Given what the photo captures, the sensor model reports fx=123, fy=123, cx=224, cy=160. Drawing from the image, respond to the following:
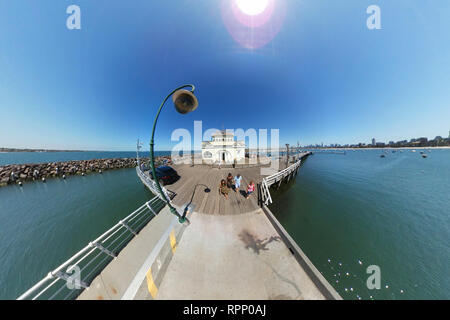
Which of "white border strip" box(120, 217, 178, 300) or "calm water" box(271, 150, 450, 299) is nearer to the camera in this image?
"white border strip" box(120, 217, 178, 300)

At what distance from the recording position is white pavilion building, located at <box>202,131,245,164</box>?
58.5ft

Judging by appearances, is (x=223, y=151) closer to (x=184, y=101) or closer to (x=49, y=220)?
(x=184, y=101)

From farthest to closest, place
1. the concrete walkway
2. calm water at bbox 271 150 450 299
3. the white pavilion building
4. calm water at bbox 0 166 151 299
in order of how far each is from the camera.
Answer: the white pavilion building
calm water at bbox 0 166 151 299
calm water at bbox 271 150 450 299
the concrete walkway

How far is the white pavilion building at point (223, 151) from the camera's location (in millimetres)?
17828

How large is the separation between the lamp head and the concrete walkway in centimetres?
415

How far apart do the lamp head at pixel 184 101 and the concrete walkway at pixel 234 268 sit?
415 cm

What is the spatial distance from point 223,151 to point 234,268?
1526 cm

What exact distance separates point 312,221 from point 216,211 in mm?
6607

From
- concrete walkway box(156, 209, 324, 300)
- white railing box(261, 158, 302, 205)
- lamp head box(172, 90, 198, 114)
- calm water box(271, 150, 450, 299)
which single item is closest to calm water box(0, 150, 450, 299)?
calm water box(271, 150, 450, 299)

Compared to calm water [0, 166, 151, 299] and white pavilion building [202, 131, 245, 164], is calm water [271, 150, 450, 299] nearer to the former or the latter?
white pavilion building [202, 131, 245, 164]

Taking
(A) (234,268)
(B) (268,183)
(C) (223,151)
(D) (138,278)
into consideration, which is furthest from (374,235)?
(C) (223,151)

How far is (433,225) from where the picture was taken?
8.41 metres
